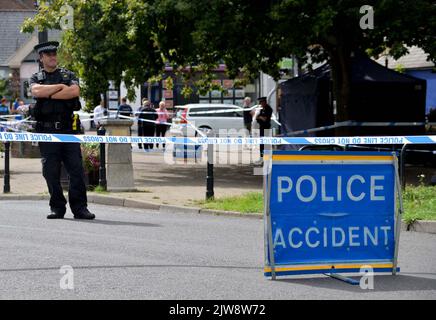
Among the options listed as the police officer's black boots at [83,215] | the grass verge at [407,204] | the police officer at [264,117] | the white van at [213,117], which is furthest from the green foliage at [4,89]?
the police officer's black boots at [83,215]

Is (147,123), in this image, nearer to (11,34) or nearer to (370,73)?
(370,73)

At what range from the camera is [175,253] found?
32.2 ft

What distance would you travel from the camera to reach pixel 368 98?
2370 centimetres

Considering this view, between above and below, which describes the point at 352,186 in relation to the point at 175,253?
above

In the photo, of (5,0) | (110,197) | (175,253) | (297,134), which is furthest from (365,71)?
(5,0)

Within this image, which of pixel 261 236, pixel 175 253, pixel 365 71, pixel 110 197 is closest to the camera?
pixel 175 253

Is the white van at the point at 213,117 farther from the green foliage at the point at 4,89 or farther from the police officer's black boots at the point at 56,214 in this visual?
the green foliage at the point at 4,89

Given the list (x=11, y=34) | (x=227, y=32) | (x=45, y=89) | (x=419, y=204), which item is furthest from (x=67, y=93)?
(x=11, y=34)

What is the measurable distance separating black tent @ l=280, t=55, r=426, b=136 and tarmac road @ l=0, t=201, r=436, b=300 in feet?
36.4

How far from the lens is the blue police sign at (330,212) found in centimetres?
830

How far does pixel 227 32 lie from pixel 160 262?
1148 centimetres

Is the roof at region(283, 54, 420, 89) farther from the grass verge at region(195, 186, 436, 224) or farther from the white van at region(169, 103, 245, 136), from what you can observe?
the white van at region(169, 103, 245, 136)
